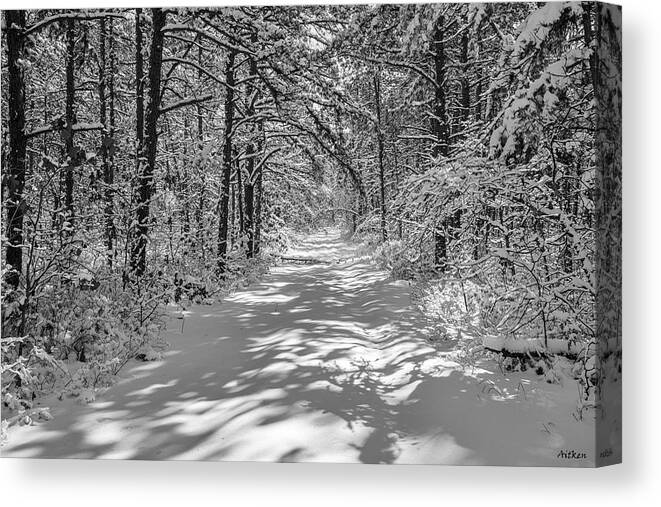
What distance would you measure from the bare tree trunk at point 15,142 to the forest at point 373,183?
21 millimetres

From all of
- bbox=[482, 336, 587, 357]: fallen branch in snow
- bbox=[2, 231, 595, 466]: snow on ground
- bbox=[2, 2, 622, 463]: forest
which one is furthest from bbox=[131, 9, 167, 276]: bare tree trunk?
bbox=[482, 336, 587, 357]: fallen branch in snow

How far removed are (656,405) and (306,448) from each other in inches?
123

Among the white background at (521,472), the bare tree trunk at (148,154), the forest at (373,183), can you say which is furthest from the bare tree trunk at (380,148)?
the bare tree trunk at (148,154)

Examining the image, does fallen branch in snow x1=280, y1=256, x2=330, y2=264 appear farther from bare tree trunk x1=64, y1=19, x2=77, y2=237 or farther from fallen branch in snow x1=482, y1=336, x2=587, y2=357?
fallen branch in snow x1=482, y1=336, x2=587, y2=357

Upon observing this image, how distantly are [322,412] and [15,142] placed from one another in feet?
13.6

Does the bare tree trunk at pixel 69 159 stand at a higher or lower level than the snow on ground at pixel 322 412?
higher

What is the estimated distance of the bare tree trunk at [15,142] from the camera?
4.78 meters

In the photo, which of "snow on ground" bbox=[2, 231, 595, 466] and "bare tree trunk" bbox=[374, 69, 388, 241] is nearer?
"snow on ground" bbox=[2, 231, 595, 466]

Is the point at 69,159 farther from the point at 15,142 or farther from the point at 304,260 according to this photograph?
the point at 304,260

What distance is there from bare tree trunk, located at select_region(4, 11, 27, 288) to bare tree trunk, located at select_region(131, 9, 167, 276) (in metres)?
1.65

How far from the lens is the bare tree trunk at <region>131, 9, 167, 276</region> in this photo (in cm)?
666

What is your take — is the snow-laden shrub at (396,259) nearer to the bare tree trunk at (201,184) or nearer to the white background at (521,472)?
the white background at (521,472)

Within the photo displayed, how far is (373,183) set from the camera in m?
6.82

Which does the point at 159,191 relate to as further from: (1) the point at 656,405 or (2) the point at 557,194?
(1) the point at 656,405
